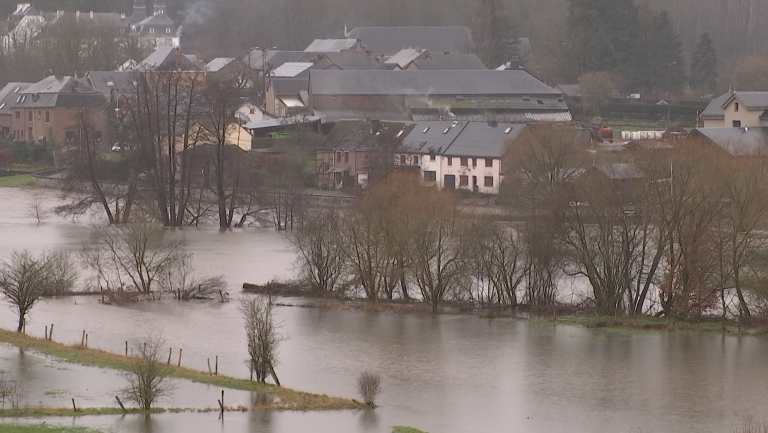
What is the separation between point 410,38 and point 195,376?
194 feet

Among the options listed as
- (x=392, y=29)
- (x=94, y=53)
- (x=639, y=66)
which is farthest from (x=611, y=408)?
(x=392, y=29)

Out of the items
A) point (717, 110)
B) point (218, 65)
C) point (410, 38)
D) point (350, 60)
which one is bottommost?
point (717, 110)

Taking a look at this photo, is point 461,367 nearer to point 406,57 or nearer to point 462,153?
point 462,153

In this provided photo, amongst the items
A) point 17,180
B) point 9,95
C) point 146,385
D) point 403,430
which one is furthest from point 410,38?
point 403,430

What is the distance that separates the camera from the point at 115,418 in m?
14.1

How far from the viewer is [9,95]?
53.2 metres

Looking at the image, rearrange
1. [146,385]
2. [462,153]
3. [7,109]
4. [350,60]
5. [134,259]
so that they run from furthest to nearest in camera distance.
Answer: [350,60] → [7,109] → [462,153] → [134,259] → [146,385]

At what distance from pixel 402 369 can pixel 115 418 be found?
4.71m

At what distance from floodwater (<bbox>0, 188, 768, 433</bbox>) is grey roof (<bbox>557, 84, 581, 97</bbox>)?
108ft

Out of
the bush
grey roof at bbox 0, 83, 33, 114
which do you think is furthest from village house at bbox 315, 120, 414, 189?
the bush

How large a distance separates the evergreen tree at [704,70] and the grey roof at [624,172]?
1409 inches

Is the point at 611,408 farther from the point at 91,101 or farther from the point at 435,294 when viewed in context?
the point at 91,101

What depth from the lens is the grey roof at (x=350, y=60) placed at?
60906mm

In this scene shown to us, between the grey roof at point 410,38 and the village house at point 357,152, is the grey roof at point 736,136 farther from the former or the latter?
the grey roof at point 410,38
